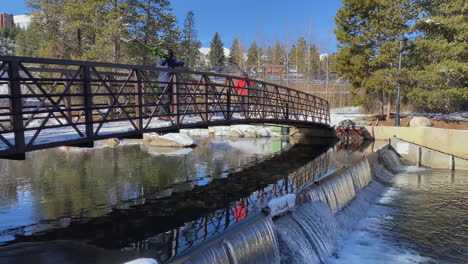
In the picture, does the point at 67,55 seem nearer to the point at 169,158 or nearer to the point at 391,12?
the point at 169,158

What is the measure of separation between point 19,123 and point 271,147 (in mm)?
17394

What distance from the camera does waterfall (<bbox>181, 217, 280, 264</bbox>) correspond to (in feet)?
18.5

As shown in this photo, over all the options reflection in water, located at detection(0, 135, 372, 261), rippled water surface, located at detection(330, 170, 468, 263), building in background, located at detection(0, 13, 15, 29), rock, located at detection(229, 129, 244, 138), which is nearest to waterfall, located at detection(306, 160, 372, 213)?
rippled water surface, located at detection(330, 170, 468, 263)

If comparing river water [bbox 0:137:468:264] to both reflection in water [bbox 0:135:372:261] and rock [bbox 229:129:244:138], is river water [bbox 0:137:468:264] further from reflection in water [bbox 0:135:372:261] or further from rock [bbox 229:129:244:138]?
rock [bbox 229:129:244:138]

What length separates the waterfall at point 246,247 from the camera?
5645 millimetres

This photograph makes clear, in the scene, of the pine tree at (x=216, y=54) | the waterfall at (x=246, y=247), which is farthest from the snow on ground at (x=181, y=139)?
the pine tree at (x=216, y=54)

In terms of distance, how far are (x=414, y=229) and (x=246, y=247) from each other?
19.2 feet

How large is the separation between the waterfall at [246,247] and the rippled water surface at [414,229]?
2.13 metres

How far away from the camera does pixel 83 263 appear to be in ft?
20.8

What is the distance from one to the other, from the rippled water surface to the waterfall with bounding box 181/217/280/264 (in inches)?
84.0

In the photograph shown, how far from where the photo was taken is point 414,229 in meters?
10.0

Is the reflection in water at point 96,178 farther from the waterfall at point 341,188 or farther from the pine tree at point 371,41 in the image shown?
the pine tree at point 371,41

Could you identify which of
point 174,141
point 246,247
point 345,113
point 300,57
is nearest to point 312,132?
point 174,141

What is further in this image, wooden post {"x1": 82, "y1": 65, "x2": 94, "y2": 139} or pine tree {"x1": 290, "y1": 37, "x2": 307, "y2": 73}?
pine tree {"x1": 290, "y1": 37, "x2": 307, "y2": 73}
